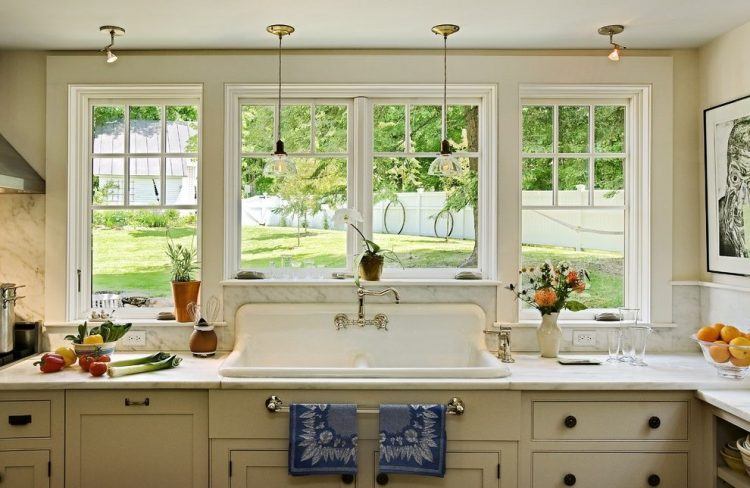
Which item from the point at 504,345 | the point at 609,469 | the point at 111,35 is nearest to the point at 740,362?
the point at 609,469

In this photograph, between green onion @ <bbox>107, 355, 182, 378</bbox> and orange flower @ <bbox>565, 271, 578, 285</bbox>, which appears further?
orange flower @ <bbox>565, 271, 578, 285</bbox>

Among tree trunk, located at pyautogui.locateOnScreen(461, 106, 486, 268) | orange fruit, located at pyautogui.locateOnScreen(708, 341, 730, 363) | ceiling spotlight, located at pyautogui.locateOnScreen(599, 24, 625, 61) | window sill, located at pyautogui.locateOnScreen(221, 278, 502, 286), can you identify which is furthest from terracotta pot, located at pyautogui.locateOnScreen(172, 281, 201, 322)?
orange fruit, located at pyautogui.locateOnScreen(708, 341, 730, 363)

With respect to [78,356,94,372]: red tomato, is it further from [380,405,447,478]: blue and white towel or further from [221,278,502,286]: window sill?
[380,405,447,478]: blue and white towel

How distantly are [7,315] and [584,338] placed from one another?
2966mm

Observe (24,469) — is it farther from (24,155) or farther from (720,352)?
(720,352)

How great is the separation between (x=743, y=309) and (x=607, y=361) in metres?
0.68

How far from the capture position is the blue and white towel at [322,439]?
2617 mm

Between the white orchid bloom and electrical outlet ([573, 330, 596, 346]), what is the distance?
131cm

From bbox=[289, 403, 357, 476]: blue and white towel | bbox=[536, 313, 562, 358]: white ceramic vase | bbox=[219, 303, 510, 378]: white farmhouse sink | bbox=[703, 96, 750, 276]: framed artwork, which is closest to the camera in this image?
bbox=[289, 403, 357, 476]: blue and white towel

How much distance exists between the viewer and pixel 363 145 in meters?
3.48

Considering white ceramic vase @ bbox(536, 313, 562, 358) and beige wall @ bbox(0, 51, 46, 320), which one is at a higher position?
beige wall @ bbox(0, 51, 46, 320)

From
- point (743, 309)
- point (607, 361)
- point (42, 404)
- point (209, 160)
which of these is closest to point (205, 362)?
point (42, 404)

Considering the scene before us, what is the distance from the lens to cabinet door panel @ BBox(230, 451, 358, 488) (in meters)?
2.69

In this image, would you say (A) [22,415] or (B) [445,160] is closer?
(A) [22,415]
